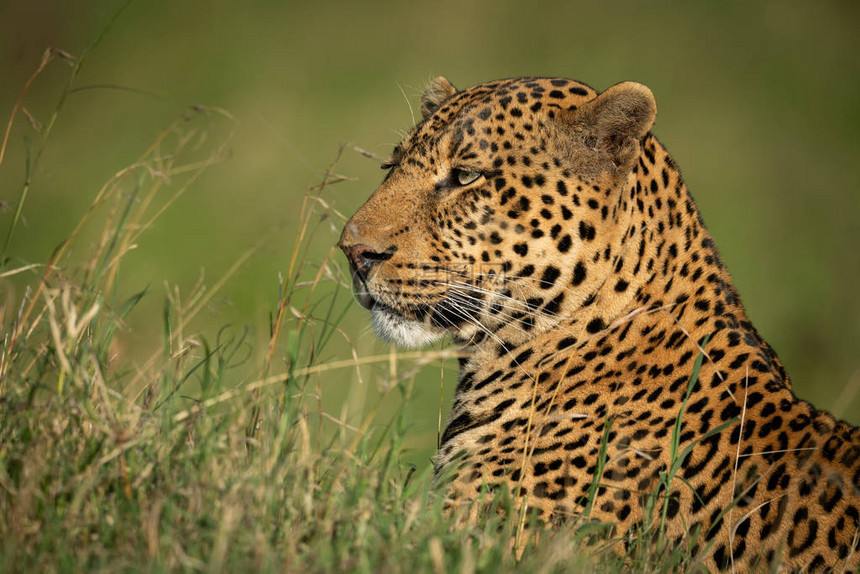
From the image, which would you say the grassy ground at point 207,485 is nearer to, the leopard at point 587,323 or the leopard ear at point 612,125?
the leopard at point 587,323

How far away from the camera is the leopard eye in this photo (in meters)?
4.96

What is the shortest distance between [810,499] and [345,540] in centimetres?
186

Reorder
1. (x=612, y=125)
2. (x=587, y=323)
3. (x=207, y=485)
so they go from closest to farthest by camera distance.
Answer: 1. (x=207, y=485)
2. (x=587, y=323)
3. (x=612, y=125)

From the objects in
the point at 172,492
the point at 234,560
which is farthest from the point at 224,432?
the point at 234,560

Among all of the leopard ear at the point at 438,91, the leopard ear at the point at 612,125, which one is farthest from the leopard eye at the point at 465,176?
the leopard ear at the point at 438,91

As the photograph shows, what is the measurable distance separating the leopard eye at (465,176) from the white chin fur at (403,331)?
731 millimetres

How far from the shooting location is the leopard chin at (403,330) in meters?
4.94

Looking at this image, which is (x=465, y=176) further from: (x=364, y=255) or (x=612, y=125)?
(x=612, y=125)

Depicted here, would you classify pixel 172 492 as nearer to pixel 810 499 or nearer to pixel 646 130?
pixel 810 499

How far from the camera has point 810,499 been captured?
12.6 feet

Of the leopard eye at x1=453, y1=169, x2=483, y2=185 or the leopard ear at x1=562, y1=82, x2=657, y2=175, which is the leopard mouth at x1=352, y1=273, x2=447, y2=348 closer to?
the leopard eye at x1=453, y1=169, x2=483, y2=185

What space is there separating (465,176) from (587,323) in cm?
107

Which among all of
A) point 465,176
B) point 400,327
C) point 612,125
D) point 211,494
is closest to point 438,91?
point 465,176

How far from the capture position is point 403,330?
4.94 m
